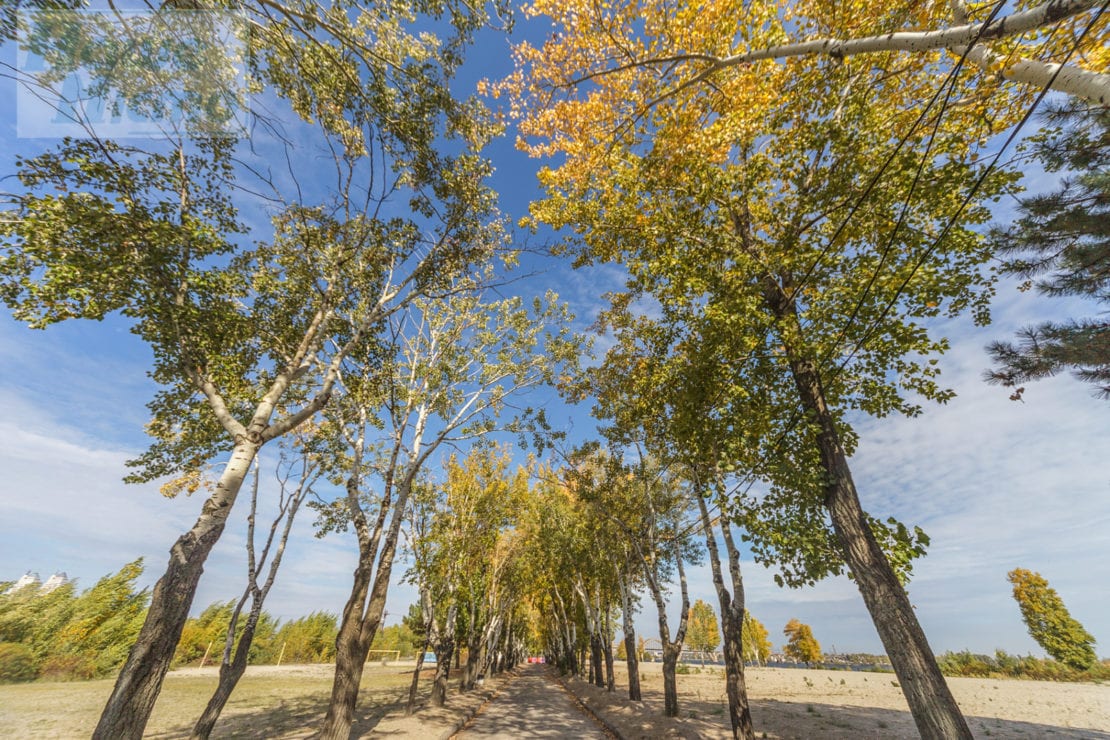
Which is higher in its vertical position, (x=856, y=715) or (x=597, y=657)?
(x=597, y=657)

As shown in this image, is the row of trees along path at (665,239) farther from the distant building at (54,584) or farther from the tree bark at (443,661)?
the distant building at (54,584)

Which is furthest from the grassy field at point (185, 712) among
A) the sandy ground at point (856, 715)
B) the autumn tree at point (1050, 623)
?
the autumn tree at point (1050, 623)

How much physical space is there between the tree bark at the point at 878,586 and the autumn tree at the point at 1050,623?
176 ft

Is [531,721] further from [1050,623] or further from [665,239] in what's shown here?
[1050,623]

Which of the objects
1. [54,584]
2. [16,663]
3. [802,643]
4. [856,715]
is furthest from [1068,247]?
[54,584]

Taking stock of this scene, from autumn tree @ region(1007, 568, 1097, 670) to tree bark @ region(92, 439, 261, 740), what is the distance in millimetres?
61610

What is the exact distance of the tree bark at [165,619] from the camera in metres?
4.55

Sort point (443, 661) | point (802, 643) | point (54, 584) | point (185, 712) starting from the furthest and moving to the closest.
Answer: point (54, 584) < point (802, 643) < point (443, 661) < point (185, 712)

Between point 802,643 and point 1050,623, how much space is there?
35733 millimetres

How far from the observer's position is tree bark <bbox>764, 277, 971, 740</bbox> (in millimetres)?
4883

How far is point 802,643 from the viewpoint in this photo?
64.8 m

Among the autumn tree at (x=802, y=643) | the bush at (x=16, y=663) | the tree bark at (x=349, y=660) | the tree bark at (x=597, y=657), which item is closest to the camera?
the tree bark at (x=349, y=660)

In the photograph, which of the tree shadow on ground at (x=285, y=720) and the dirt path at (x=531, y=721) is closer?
the tree shadow on ground at (x=285, y=720)

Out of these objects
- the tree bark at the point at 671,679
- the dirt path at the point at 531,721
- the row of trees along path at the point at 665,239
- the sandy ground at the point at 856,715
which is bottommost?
the dirt path at the point at 531,721
